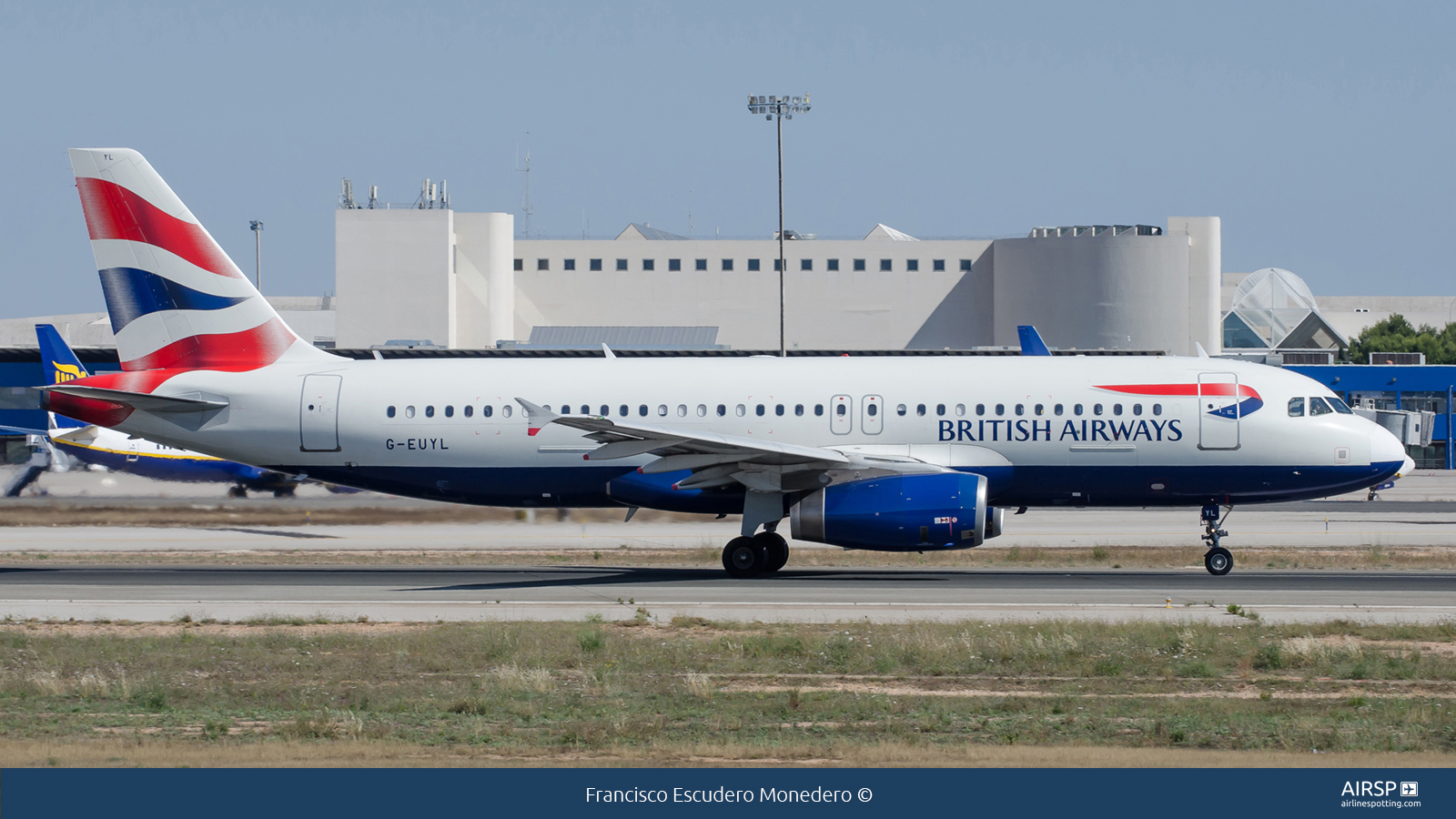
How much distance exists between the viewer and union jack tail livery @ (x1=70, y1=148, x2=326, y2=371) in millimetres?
29359

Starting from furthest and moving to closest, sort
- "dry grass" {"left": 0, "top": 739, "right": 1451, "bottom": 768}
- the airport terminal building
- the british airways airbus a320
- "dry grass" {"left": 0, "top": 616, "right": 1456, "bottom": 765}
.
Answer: the airport terminal building, the british airways airbus a320, "dry grass" {"left": 0, "top": 616, "right": 1456, "bottom": 765}, "dry grass" {"left": 0, "top": 739, "right": 1451, "bottom": 768}

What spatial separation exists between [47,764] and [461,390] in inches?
706

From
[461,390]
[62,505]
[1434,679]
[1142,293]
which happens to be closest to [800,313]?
[1142,293]

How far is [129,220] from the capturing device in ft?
96.3

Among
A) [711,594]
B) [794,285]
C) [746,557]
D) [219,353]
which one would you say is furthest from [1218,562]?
[794,285]

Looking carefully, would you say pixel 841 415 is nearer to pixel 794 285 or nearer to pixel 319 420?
pixel 319 420

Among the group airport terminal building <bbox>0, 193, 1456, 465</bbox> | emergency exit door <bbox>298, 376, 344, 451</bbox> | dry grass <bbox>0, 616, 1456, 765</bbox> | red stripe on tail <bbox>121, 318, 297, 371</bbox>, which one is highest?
airport terminal building <bbox>0, 193, 1456, 465</bbox>

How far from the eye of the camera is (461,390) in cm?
2933

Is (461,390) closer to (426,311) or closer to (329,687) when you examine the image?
(329,687)

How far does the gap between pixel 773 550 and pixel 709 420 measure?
2876mm

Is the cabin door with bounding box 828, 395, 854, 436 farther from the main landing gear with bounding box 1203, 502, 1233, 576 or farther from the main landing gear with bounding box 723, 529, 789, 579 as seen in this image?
the main landing gear with bounding box 1203, 502, 1233, 576

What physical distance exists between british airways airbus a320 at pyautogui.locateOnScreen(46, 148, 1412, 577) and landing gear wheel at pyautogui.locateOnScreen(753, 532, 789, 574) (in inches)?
2.2

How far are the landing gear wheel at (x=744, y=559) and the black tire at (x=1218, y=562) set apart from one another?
8664 mm
